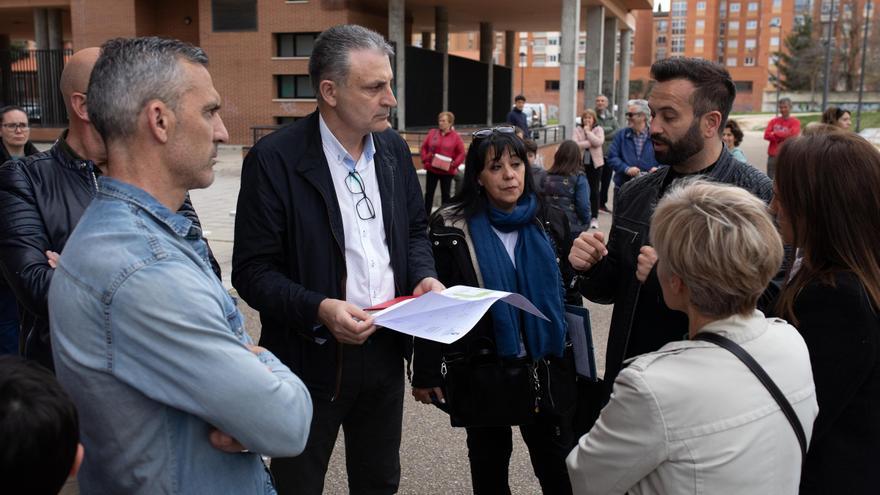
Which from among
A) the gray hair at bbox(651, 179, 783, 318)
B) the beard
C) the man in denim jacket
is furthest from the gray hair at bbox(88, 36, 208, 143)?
the beard

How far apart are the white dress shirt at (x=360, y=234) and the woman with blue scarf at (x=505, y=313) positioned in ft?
1.25

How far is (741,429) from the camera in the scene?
171cm

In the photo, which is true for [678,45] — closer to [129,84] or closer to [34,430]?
[129,84]

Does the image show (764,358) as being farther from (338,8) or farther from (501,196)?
(338,8)

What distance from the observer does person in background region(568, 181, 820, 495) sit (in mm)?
1713

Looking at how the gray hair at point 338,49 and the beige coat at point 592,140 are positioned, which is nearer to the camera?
the gray hair at point 338,49

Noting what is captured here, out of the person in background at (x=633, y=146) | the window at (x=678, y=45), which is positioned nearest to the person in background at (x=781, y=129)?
the person in background at (x=633, y=146)

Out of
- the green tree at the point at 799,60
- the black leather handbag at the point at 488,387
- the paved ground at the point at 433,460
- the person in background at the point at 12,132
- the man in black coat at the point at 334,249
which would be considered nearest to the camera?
the man in black coat at the point at 334,249

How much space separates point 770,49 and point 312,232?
4684 inches

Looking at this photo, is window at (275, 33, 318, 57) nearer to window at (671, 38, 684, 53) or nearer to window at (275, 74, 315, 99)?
window at (275, 74, 315, 99)

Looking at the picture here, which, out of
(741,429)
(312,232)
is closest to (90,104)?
(312,232)

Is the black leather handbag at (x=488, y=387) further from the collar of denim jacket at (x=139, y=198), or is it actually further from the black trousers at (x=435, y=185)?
the black trousers at (x=435, y=185)

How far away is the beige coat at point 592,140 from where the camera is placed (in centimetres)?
1370

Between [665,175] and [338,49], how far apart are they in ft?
4.60
